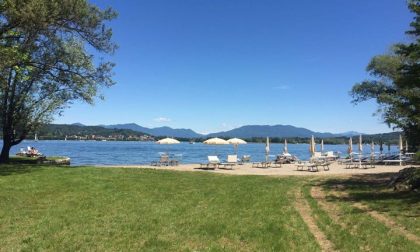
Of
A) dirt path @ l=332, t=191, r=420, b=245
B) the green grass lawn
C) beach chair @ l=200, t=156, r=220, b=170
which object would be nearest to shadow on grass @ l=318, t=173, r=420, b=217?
dirt path @ l=332, t=191, r=420, b=245

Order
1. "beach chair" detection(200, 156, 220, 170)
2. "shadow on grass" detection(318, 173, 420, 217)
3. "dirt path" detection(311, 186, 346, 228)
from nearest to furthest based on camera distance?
"dirt path" detection(311, 186, 346, 228)
"shadow on grass" detection(318, 173, 420, 217)
"beach chair" detection(200, 156, 220, 170)

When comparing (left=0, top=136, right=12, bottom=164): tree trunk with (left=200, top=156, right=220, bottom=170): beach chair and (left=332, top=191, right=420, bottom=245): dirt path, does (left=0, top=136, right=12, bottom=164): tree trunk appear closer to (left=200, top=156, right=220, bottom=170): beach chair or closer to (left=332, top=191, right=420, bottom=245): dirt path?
(left=200, top=156, right=220, bottom=170): beach chair

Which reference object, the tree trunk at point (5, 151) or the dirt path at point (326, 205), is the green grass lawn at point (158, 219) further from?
the tree trunk at point (5, 151)

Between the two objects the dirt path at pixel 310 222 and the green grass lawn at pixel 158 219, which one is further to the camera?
the dirt path at pixel 310 222

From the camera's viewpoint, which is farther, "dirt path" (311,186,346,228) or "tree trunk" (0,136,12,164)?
"tree trunk" (0,136,12,164)

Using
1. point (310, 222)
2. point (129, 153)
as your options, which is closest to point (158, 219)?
point (310, 222)

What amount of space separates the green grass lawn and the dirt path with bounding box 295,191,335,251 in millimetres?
130

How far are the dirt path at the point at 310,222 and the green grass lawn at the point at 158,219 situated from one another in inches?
5.1

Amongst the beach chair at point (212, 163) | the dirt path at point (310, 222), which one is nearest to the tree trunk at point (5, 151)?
the beach chair at point (212, 163)

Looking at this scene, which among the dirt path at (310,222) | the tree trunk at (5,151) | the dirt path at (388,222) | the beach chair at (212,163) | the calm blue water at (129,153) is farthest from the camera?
the calm blue water at (129,153)

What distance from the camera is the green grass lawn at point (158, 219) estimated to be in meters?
8.05

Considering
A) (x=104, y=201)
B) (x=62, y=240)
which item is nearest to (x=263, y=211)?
(x=104, y=201)

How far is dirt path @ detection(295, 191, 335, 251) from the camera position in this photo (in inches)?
326

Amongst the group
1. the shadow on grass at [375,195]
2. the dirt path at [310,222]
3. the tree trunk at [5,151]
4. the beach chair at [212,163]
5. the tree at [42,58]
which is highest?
the tree at [42,58]
